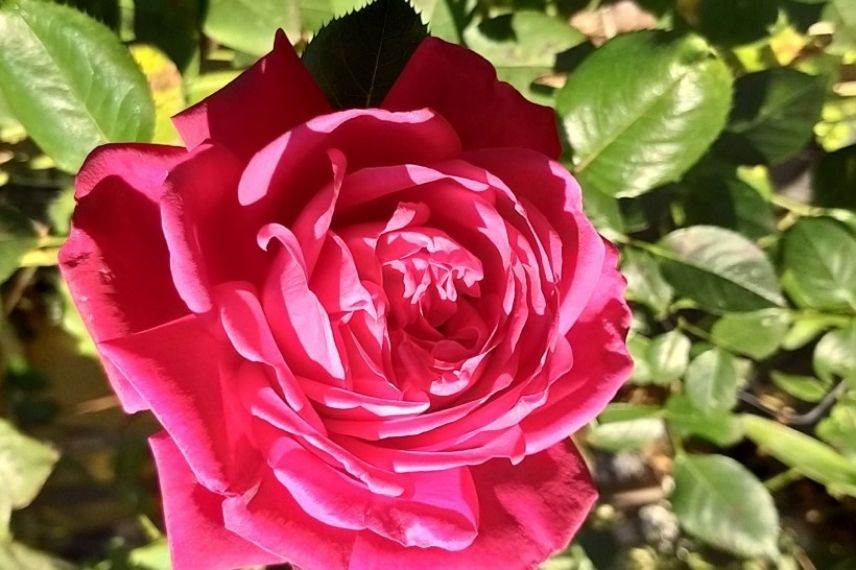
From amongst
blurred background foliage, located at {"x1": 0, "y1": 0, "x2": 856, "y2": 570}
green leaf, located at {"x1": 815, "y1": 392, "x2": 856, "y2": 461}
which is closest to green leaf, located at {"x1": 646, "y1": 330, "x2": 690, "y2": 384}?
blurred background foliage, located at {"x1": 0, "y1": 0, "x2": 856, "y2": 570}

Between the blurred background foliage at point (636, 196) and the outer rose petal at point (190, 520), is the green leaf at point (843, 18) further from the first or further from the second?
the outer rose petal at point (190, 520)

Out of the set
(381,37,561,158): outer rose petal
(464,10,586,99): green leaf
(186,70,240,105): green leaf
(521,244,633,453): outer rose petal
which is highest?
(381,37,561,158): outer rose petal

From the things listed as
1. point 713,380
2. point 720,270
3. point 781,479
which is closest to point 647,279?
point 720,270

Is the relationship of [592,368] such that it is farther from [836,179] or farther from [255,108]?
[836,179]

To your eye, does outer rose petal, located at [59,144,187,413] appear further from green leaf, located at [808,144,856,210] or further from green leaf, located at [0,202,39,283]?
green leaf, located at [808,144,856,210]

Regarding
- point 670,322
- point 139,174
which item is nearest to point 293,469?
point 139,174

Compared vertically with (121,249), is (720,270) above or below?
below

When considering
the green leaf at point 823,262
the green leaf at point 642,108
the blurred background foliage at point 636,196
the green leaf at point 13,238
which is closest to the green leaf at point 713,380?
the blurred background foliage at point 636,196
